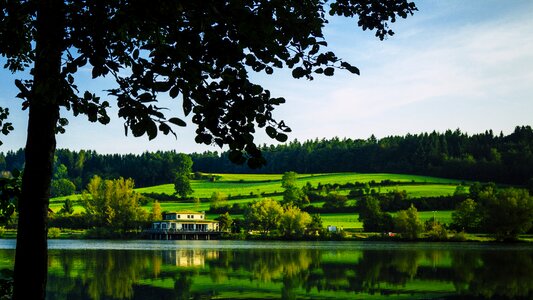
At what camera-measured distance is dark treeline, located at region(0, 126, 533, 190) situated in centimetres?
13550

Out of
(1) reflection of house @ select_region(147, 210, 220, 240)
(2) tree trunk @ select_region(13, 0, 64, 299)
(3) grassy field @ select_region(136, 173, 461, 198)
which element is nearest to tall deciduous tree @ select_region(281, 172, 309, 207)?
(3) grassy field @ select_region(136, 173, 461, 198)

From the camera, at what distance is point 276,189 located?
433ft

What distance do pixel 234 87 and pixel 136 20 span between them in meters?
0.96

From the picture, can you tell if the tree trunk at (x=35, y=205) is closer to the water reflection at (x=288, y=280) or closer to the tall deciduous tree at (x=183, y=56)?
the tall deciduous tree at (x=183, y=56)

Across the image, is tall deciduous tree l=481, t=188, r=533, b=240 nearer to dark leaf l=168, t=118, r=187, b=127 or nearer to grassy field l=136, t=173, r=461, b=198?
grassy field l=136, t=173, r=461, b=198

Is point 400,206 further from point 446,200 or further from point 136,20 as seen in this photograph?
point 136,20

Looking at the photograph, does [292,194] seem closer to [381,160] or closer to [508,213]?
[508,213]

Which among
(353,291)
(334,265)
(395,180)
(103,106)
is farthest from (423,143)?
(103,106)

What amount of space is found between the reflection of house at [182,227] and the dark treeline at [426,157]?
56644 mm

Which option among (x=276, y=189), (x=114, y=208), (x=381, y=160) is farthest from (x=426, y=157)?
(x=114, y=208)

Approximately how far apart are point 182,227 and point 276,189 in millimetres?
30299

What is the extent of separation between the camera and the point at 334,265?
123 feet

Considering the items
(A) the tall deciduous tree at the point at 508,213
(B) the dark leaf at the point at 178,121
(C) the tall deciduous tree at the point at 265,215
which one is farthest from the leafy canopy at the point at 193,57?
(C) the tall deciduous tree at the point at 265,215

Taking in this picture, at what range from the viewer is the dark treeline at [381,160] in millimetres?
135500
